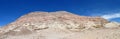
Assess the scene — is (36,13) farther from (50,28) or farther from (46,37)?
(46,37)

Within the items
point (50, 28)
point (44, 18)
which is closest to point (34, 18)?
point (44, 18)

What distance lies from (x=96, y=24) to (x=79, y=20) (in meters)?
4.03

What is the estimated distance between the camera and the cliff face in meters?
52.2

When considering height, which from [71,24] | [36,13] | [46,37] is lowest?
[46,37]

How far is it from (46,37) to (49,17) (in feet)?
51.3

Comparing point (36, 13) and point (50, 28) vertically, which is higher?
point (36, 13)

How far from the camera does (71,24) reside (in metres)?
56.8

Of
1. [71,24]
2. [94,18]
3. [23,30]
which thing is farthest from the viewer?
[94,18]

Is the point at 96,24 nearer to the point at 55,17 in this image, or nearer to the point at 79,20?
the point at 79,20

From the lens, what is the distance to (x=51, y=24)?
55.8 m

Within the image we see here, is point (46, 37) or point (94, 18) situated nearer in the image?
point (46, 37)

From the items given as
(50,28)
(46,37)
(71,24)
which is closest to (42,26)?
(50,28)

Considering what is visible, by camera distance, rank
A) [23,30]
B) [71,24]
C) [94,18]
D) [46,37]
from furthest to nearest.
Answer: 1. [94,18]
2. [71,24]
3. [23,30]
4. [46,37]

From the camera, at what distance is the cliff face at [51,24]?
52.2 metres
